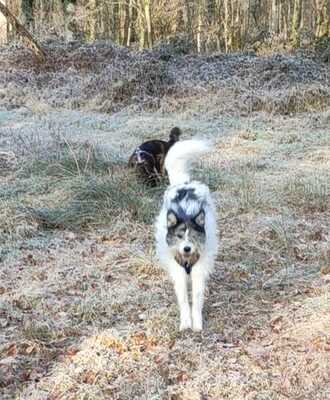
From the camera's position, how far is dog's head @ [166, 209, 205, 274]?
4426 millimetres

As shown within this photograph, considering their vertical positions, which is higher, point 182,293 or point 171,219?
point 171,219

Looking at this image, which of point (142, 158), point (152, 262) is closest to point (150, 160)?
point (142, 158)

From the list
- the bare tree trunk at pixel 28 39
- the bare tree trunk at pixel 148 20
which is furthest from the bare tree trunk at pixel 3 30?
the bare tree trunk at pixel 148 20

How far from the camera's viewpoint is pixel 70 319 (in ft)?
16.0

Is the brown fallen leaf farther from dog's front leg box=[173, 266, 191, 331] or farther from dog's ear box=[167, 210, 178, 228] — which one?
dog's ear box=[167, 210, 178, 228]

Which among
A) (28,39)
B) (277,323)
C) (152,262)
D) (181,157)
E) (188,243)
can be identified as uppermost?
(28,39)

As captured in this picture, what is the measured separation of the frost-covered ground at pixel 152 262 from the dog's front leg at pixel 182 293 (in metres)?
0.15

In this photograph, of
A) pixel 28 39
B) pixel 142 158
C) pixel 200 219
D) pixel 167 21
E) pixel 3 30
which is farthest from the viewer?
pixel 167 21

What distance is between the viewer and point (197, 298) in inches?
186

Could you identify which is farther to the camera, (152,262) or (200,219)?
(152,262)

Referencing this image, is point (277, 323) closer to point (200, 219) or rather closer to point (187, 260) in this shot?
point (187, 260)

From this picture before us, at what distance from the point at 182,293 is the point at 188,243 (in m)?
0.53

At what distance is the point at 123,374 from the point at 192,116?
30.5 ft

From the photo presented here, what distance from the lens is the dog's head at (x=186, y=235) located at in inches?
174
